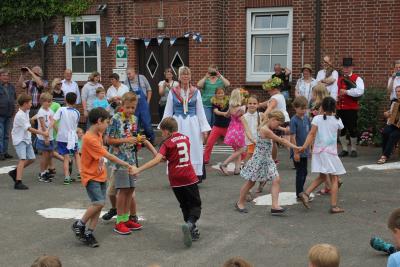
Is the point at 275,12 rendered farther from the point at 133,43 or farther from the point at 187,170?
the point at 187,170

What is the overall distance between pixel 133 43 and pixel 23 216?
9256 millimetres

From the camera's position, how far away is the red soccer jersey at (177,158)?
649 cm

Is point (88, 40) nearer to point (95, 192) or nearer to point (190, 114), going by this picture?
point (190, 114)

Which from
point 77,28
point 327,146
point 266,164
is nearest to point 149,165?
point 266,164

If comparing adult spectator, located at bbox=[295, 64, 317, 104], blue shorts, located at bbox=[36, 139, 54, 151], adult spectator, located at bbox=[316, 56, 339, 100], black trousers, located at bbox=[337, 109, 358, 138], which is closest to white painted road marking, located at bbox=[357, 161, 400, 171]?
black trousers, located at bbox=[337, 109, 358, 138]

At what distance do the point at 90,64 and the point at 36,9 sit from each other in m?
2.30

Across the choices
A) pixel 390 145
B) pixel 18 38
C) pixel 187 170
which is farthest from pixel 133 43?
pixel 187 170

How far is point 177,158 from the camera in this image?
651 cm

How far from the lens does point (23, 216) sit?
7.96m

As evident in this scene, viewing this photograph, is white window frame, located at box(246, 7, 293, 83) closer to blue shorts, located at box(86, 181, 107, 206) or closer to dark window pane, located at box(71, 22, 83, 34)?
dark window pane, located at box(71, 22, 83, 34)

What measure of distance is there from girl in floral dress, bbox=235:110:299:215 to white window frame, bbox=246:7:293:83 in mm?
7861

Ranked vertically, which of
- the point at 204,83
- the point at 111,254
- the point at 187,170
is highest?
the point at 204,83

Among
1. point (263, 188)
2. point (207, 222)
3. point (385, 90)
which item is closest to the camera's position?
point (207, 222)

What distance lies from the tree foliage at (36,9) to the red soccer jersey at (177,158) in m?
11.4
